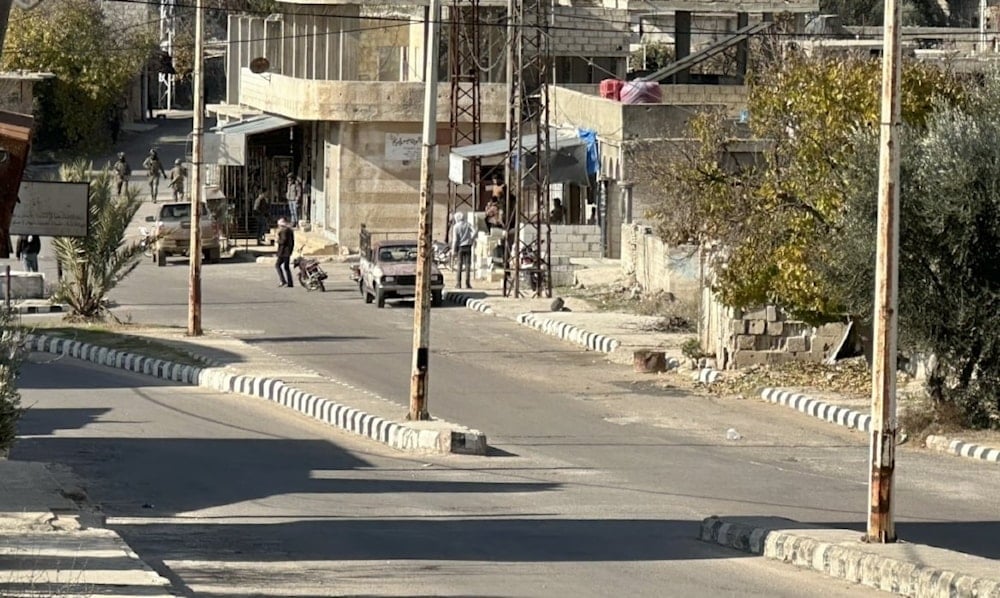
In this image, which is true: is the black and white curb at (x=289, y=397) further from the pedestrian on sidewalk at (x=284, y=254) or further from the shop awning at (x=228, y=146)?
the shop awning at (x=228, y=146)

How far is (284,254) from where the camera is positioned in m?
40.7

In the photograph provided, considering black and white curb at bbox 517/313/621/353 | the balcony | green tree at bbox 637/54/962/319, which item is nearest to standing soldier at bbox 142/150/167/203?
the balcony

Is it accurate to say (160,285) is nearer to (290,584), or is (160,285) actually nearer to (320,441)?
(320,441)

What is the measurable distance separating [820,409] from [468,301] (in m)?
14.1

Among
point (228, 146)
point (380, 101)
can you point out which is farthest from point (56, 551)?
point (228, 146)

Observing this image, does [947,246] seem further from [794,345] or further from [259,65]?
[259,65]

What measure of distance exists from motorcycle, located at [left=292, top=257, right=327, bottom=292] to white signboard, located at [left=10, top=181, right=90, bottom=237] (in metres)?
22.5

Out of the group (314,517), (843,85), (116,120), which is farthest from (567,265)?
(116,120)

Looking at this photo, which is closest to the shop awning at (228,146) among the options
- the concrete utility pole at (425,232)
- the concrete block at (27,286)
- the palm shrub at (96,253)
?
the concrete block at (27,286)

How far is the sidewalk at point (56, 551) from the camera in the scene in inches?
432

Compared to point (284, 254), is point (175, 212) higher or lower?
higher

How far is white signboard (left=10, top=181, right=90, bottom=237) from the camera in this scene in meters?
17.0

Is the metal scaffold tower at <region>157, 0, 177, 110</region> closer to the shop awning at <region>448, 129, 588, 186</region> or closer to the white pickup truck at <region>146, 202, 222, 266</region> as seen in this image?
the white pickup truck at <region>146, 202, 222, 266</region>

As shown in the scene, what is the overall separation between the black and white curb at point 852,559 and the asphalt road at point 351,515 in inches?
6.9
